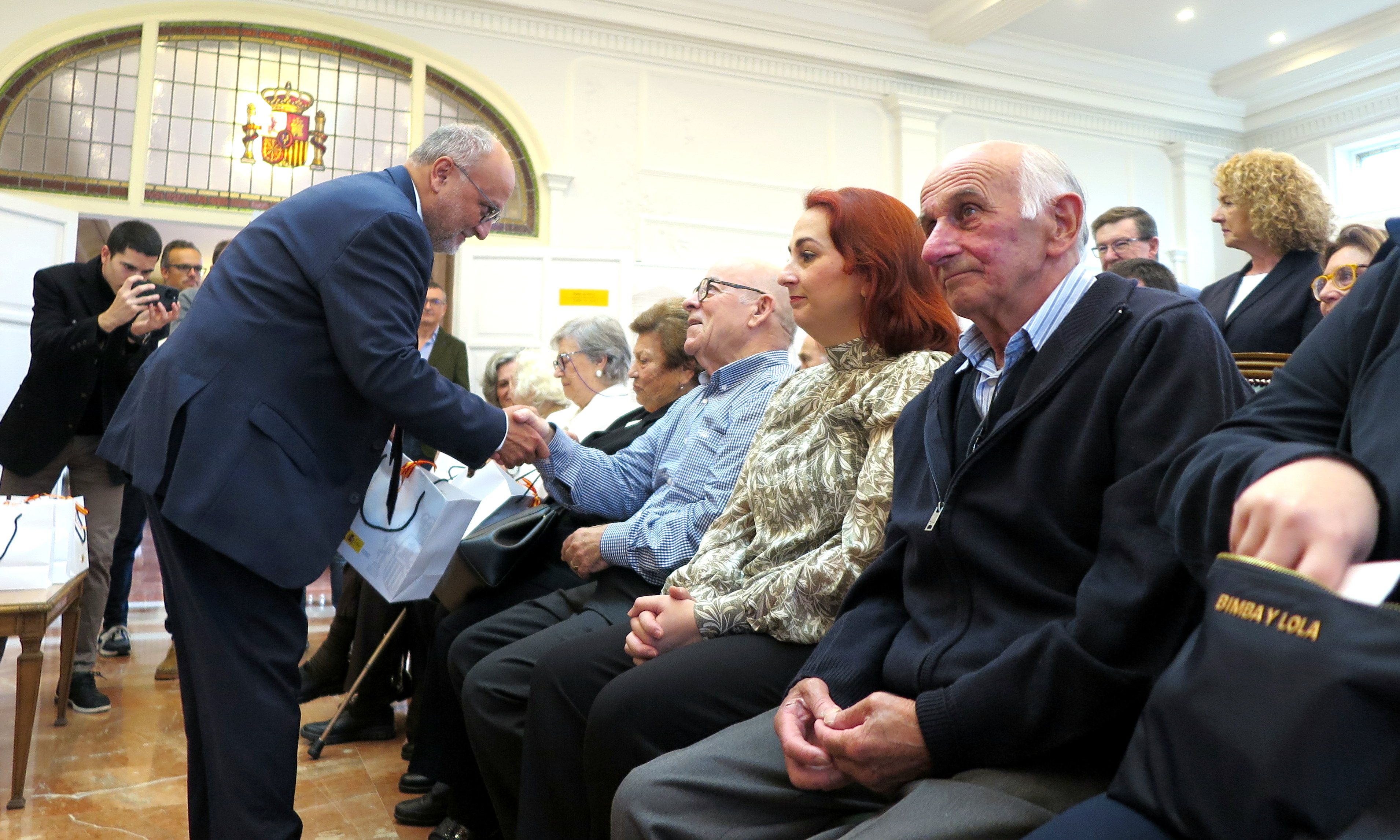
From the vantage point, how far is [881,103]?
28.9ft

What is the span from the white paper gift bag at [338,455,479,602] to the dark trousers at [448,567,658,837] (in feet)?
0.66

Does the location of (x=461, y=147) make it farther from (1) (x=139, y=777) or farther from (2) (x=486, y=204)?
(1) (x=139, y=777)

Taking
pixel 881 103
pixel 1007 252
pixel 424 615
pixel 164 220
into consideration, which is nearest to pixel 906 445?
pixel 1007 252

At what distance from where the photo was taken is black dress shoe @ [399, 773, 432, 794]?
9.12 ft

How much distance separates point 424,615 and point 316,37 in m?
5.54

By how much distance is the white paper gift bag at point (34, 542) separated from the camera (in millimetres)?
2787

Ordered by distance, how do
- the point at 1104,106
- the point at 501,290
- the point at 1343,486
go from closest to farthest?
the point at 1343,486
the point at 501,290
the point at 1104,106

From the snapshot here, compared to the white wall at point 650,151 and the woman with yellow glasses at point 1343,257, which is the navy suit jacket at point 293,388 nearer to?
the woman with yellow glasses at point 1343,257

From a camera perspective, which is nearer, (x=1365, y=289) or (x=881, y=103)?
(x=1365, y=289)

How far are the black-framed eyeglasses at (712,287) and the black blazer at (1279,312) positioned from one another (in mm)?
1396

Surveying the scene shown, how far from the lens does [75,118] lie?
662cm

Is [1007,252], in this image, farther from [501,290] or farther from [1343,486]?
[501,290]

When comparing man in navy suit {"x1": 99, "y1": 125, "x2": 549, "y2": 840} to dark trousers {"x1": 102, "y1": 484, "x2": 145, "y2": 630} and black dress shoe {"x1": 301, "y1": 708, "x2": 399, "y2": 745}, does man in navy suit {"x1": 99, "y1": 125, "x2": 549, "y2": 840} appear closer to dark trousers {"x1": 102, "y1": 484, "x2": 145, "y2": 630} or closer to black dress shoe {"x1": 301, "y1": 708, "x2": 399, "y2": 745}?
black dress shoe {"x1": 301, "y1": 708, "x2": 399, "y2": 745}

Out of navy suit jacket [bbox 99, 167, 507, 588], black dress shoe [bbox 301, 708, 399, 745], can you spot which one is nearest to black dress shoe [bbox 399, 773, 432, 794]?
black dress shoe [bbox 301, 708, 399, 745]
